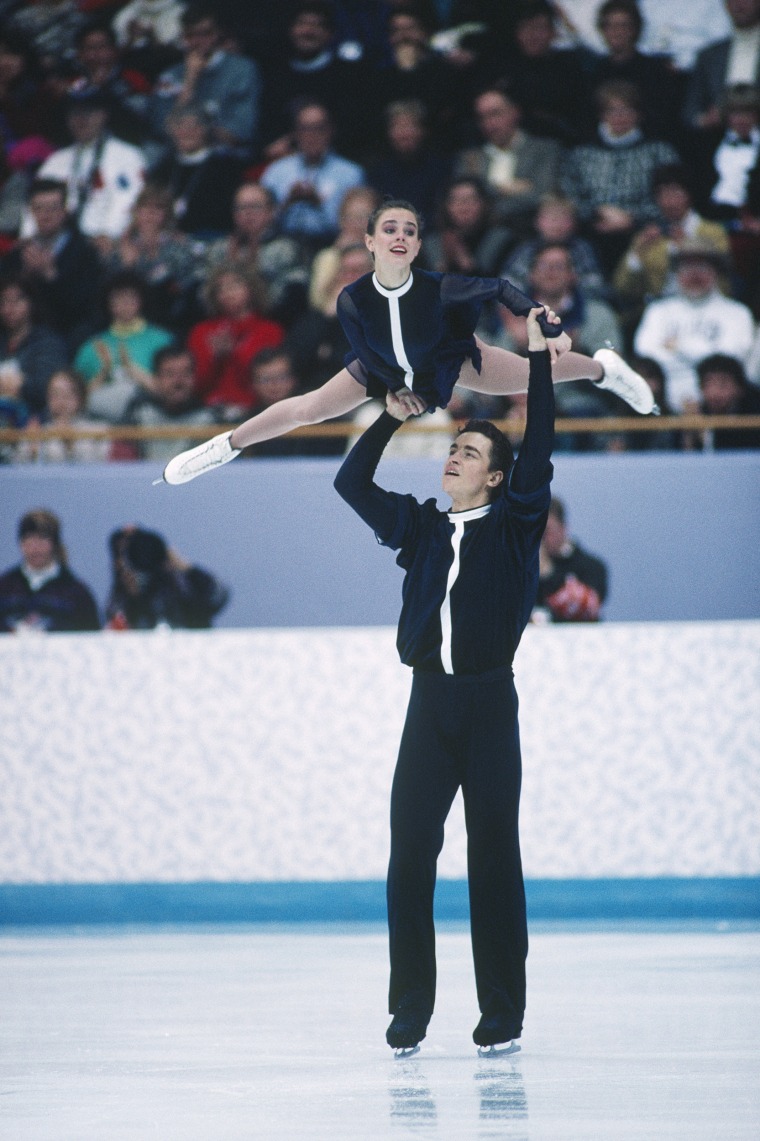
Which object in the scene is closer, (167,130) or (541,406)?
(541,406)

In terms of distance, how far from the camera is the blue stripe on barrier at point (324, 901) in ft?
22.2

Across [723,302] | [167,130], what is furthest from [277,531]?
[167,130]

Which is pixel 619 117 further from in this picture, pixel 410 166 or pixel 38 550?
pixel 38 550

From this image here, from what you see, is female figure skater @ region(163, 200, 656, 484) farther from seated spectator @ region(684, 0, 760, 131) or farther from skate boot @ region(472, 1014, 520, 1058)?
seated spectator @ region(684, 0, 760, 131)

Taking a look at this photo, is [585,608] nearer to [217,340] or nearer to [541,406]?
[217,340]

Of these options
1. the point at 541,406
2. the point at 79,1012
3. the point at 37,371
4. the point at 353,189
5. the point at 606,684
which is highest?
the point at 353,189

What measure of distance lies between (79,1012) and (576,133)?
5.44m

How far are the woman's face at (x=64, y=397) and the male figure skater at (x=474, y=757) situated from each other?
3891 mm

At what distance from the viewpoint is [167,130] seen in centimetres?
890

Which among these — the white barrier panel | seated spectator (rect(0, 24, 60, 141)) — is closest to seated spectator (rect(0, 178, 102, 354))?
seated spectator (rect(0, 24, 60, 141))

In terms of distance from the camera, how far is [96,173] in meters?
8.80

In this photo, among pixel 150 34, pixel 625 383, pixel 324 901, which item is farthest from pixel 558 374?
pixel 150 34

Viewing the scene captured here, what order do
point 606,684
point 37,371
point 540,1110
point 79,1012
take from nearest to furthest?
point 540,1110 → point 79,1012 → point 606,684 → point 37,371

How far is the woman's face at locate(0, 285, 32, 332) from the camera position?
8.09m
